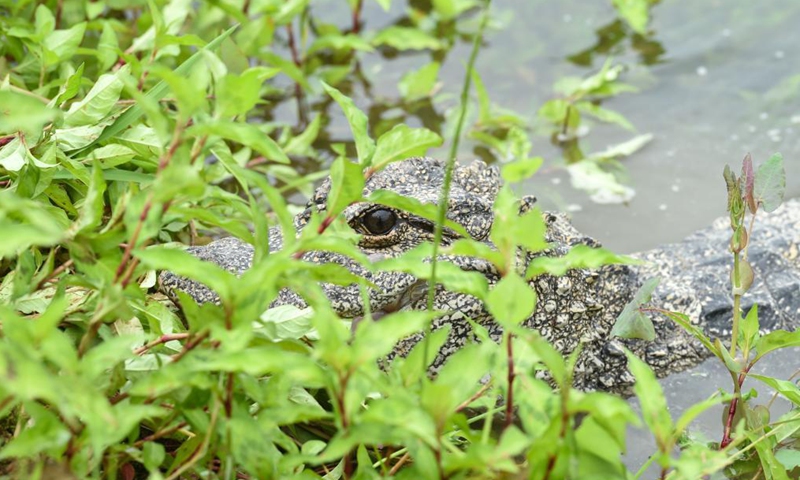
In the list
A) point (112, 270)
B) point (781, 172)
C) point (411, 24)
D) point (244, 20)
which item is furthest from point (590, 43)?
point (112, 270)

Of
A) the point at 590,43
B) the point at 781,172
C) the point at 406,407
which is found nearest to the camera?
the point at 406,407

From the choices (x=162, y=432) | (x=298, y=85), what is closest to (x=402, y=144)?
(x=162, y=432)

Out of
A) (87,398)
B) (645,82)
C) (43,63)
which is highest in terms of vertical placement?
(87,398)

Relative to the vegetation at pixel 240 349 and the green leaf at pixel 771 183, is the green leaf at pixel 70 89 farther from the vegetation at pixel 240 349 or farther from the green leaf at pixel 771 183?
the green leaf at pixel 771 183

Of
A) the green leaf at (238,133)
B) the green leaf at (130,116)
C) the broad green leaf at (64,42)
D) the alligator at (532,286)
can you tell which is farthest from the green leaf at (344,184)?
the broad green leaf at (64,42)

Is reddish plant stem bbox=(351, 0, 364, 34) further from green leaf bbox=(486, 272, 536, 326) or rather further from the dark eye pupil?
green leaf bbox=(486, 272, 536, 326)

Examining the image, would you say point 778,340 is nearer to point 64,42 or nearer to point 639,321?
point 639,321

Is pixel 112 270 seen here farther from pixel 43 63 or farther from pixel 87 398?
pixel 43 63
